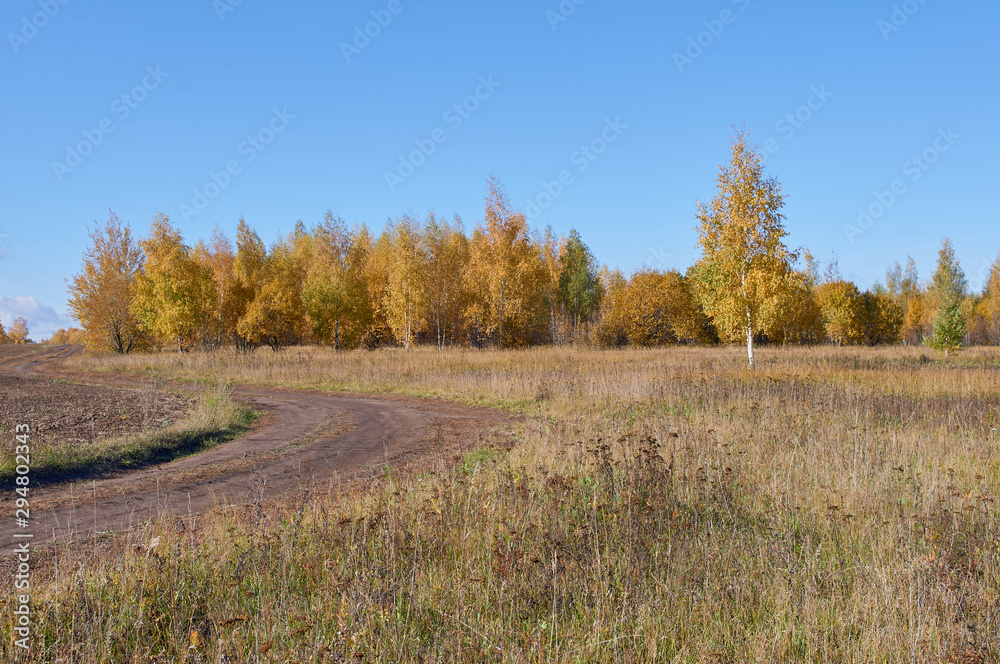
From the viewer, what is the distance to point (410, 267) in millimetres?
41656

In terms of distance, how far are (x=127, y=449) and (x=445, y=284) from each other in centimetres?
3746

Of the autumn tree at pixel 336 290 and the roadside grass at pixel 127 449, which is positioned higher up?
the autumn tree at pixel 336 290

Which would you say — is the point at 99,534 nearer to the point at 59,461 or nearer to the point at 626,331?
the point at 59,461

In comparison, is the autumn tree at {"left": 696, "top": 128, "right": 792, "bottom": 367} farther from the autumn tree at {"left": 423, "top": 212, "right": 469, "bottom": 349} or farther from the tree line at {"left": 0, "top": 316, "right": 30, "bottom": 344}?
the tree line at {"left": 0, "top": 316, "right": 30, "bottom": 344}

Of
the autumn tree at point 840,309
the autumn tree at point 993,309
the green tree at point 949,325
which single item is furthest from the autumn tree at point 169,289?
the autumn tree at point 993,309

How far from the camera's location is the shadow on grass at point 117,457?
875 cm

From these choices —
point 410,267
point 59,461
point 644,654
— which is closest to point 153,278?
point 410,267

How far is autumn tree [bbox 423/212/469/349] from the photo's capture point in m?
46.3

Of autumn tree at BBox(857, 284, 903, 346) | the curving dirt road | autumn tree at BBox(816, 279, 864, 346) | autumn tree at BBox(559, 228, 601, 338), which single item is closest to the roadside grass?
the curving dirt road

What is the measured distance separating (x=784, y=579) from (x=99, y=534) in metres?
6.69

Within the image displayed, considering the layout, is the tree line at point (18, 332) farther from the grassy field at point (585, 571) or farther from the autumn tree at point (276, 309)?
the grassy field at point (585, 571)

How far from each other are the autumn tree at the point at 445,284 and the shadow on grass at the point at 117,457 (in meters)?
30.7

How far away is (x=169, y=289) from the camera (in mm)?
39812

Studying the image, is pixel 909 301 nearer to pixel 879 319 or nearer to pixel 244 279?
pixel 879 319
